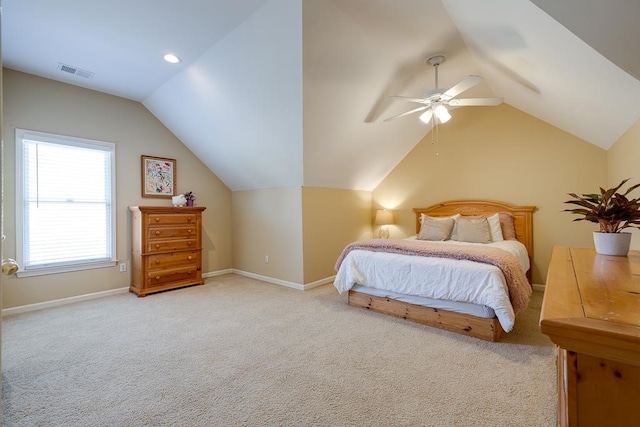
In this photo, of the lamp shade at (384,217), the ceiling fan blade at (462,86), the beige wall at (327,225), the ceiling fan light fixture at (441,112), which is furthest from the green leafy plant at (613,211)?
the lamp shade at (384,217)

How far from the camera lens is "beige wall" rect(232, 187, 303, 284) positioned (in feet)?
13.8

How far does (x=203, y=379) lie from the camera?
6.57 ft

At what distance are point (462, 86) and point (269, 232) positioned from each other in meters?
3.16

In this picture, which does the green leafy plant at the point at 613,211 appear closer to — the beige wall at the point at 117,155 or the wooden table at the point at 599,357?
the wooden table at the point at 599,357

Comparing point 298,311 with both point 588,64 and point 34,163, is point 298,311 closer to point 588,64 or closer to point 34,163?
point 588,64

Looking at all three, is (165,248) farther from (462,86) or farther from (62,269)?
(462,86)

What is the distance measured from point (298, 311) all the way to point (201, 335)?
1.01m

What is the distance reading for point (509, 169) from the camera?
4188 millimetres

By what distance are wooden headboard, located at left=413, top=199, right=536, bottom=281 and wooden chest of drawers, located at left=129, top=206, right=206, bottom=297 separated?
11.4 feet

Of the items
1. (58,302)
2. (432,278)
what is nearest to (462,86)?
(432,278)

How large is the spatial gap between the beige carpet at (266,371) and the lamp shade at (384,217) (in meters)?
2.18

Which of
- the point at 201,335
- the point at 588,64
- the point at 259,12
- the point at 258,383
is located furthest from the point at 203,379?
the point at 588,64

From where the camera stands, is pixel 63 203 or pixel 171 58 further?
pixel 63 203

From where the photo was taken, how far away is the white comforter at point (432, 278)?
2.42 metres
